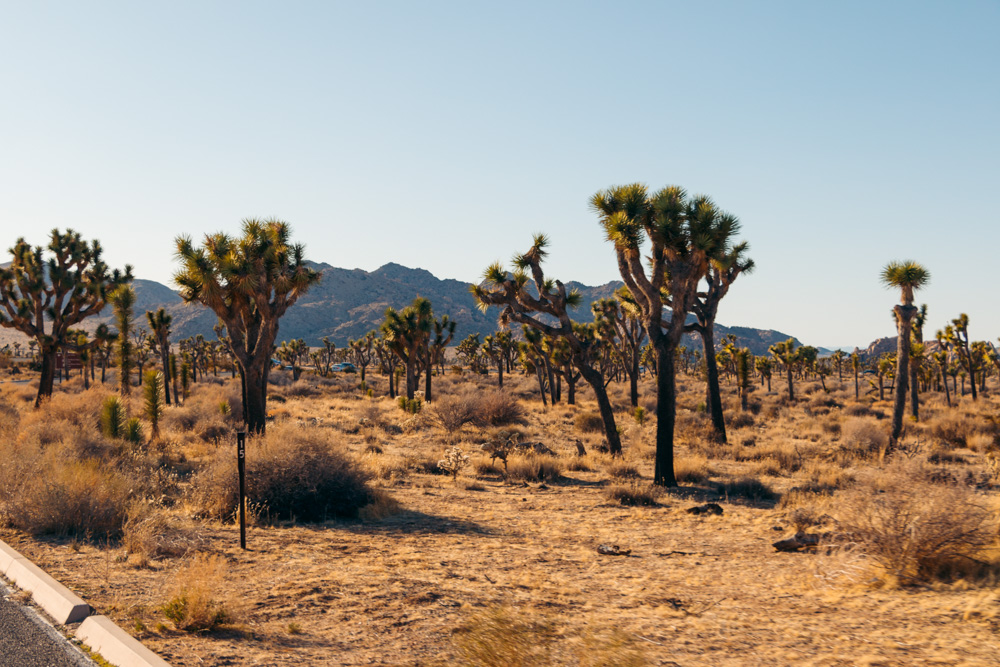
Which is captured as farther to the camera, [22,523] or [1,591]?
[22,523]

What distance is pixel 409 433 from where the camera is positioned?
2627 cm

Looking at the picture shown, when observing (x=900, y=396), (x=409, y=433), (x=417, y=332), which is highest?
(x=417, y=332)

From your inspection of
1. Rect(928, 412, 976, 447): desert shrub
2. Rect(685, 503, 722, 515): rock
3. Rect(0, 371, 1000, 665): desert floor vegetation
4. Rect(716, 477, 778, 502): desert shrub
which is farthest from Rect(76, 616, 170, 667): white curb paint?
Rect(928, 412, 976, 447): desert shrub

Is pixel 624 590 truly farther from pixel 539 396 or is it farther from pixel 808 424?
pixel 539 396

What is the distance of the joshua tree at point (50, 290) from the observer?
1125 inches

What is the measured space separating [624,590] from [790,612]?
1.80 meters

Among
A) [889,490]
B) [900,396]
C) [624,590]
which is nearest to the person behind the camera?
[624,590]

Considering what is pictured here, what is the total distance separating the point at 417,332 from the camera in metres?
40.4

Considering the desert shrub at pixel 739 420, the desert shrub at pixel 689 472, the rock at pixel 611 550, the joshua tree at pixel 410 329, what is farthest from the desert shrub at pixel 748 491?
the joshua tree at pixel 410 329

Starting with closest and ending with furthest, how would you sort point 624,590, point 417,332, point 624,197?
point 624,590, point 624,197, point 417,332

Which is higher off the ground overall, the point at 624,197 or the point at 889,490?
the point at 624,197

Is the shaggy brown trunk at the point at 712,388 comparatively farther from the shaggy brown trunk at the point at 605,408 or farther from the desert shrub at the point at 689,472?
the desert shrub at the point at 689,472

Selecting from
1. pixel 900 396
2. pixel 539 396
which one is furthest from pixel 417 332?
pixel 900 396

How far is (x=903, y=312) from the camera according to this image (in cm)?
2259
